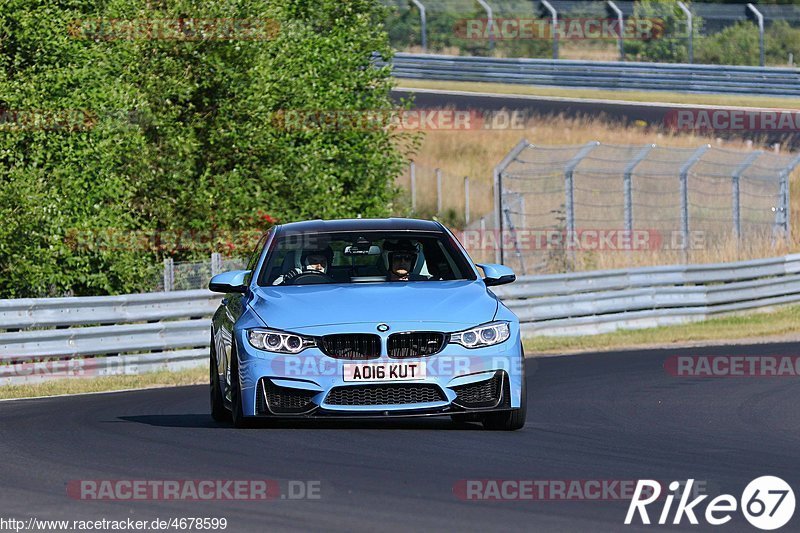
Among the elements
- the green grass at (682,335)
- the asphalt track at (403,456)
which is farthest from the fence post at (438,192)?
the asphalt track at (403,456)

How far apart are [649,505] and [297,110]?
19.8m

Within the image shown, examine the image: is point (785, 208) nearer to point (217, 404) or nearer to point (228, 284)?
point (217, 404)

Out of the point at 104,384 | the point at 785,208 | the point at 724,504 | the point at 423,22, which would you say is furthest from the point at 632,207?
the point at 724,504

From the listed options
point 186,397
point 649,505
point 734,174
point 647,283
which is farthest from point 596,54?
point 649,505

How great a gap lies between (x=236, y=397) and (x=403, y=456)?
177 cm

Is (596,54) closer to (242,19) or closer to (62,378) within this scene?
(242,19)

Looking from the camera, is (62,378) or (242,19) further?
(242,19)

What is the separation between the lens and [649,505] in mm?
7227

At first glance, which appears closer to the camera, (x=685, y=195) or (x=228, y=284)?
(x=228, y=284)

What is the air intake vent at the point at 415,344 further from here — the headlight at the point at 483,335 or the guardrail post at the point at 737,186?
the guardrail post at the point at 737,186

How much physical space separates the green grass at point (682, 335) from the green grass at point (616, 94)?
18502 millimetres

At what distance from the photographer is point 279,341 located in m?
10.0

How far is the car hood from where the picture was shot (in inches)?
394

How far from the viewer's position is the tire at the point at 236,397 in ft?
33.7
